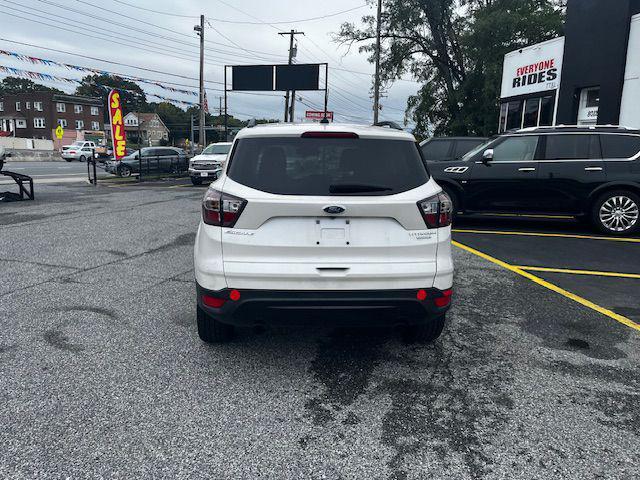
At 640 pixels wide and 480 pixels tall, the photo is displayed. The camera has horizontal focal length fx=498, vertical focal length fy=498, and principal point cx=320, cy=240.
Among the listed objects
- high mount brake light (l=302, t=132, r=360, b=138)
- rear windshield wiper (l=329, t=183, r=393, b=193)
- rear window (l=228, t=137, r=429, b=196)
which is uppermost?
high mount brake light (l=302, t=132, r=360, b=138)

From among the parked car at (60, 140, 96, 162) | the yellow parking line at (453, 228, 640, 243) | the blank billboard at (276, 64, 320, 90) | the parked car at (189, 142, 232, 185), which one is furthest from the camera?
the parked car at (60, 140, 96, 162)

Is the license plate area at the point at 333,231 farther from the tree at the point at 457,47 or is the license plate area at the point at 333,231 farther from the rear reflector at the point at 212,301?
the tree at the point at 457,47

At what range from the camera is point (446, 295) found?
3.43 m

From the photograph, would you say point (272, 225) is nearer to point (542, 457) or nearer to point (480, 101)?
point (542, 457)

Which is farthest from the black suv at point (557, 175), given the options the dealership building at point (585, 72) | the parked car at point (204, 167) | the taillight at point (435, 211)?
the parked car at point (204, 167)

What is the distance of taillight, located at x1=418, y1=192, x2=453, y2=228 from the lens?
10.9 feet

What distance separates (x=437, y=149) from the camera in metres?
12.4

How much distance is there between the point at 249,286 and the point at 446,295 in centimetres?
135

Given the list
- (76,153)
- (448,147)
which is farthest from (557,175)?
(76,153)

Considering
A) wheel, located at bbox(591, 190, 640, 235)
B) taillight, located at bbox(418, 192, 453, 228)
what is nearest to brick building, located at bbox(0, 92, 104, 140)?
wheel, located at bbox(591, 190, 640, 235)

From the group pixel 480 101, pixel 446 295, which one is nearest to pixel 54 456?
pixel 446 295

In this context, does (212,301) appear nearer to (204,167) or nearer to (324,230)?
(324,230)

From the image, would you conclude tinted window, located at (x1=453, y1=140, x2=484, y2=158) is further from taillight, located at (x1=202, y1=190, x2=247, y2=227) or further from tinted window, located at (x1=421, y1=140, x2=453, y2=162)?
taillight, located at (x1=202, y1=190, x2=247, y2=227)

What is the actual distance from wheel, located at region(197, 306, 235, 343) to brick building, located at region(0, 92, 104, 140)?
8669cm
